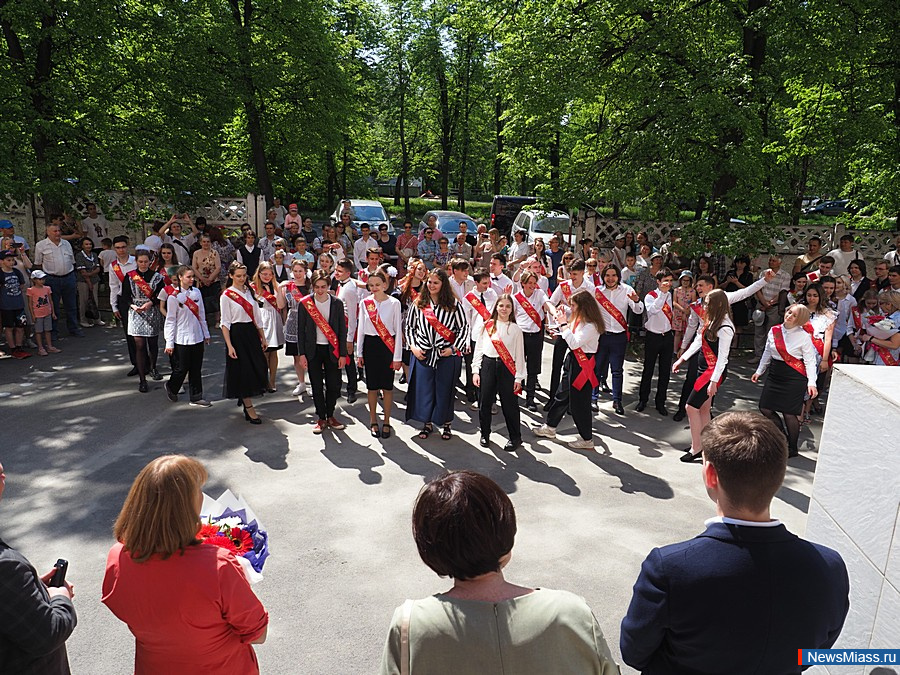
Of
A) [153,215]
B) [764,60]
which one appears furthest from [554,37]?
[153,215]

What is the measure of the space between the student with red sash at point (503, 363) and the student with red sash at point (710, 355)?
1815 millimetres

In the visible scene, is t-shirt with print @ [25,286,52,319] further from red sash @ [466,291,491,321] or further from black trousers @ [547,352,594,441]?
black trousers @ [547,352,594,441]

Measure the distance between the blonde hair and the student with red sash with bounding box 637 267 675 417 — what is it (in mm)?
7389

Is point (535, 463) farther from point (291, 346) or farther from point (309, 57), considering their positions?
point (309, 57)

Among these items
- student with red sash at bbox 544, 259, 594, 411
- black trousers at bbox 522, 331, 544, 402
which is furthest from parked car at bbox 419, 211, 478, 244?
black trousers at bbox 522, 331, 544, 402

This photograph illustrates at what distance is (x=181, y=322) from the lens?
888 centimetres

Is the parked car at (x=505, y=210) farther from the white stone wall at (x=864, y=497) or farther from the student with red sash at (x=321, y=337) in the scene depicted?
the white stone wall at (x=864, y=497)

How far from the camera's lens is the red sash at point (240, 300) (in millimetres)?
8180

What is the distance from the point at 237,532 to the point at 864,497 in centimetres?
264

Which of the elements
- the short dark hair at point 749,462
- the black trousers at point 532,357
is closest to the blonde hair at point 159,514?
the short dark hair at point 749,462

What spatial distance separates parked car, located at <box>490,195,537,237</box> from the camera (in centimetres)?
2366

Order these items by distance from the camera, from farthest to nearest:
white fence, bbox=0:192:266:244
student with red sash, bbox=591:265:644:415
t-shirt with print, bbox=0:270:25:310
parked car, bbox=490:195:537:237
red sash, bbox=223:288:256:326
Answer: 1. parked car, bbox=490:195:537:237
2. white fence, bbox=0:192:266:244
3. t-shirt with print, bbox=0:270:25:310
4. student with red sash, bbox=591:265:644:415
5. red sash, bbox=223:288:256:326

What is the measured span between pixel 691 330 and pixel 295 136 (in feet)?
49.4

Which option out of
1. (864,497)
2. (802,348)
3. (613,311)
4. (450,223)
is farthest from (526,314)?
(450,223)
